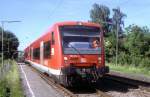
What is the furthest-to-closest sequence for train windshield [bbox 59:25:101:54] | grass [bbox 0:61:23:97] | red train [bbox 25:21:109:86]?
train windshield [bbox 59:25:101:54] → red train [bbox 25:21:109:86] → grass [bbox 0:61:23:97]

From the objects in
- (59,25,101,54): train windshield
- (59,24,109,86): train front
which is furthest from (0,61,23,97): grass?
(59,25,101,54): train windshield

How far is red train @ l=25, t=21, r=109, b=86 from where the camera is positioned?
20.8m

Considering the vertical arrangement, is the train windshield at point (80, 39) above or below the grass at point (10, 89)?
above

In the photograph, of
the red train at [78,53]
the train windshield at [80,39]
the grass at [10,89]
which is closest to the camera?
the grass at [10,89]

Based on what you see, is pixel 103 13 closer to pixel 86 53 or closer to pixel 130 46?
pixel 130 46

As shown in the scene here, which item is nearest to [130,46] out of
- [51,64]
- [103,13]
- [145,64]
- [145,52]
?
[145,52]

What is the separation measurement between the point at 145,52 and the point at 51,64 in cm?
4104

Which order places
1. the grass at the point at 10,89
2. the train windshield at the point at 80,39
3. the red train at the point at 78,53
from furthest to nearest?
the train windshield at the point at 80,39, the red train at the point at 78,53, the grass at the point at 10,89

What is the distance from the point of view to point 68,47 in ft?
69.4

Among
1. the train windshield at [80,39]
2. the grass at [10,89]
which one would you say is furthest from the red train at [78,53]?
the grass at [10,89]

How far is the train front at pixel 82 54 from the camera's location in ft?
68.2

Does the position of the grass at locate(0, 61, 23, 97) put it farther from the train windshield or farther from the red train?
the train windshield

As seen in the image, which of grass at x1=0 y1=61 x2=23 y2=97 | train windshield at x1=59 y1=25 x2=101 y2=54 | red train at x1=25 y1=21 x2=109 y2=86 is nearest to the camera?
grass at x1=0 y1=61 x2=23 y2=97

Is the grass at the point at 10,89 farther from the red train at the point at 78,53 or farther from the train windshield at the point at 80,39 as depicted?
the train windshield at the point at 80,39
